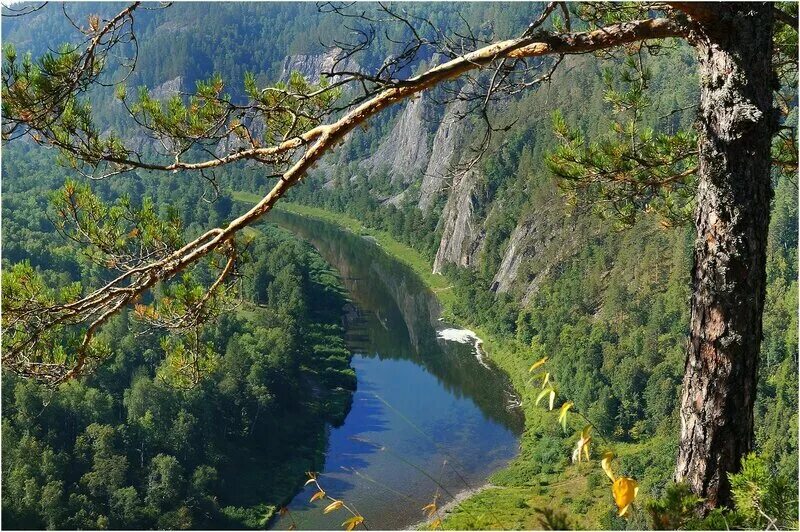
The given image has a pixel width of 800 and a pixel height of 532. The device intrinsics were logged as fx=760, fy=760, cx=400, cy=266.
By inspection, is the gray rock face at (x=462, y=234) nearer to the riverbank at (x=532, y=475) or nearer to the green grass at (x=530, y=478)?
the green grass at (x=530, y=478)

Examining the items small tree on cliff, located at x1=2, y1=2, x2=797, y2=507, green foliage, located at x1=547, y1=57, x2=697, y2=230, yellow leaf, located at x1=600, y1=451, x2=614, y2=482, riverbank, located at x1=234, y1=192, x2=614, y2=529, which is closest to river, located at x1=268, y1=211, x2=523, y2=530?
riverbank, located at x1=234, y1=192, x2=614, y2=529

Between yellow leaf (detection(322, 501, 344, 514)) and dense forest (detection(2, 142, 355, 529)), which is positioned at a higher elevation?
yellow leaf (detection(322, 501, 344, 514))

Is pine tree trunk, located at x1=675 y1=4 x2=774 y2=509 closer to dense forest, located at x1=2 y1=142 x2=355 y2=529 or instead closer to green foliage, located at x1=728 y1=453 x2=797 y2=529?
green foliage, located at x1=728 y1=453 x2=797 y2=529

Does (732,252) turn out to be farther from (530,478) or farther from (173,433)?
(173,433)

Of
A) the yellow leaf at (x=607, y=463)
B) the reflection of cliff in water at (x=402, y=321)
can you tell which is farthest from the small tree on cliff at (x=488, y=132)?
the reflection of cliff in water at (x=402, y=321)

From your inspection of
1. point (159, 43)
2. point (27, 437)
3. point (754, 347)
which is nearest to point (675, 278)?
point (27, 437)

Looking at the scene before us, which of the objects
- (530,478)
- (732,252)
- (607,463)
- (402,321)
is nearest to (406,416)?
(530,478)
